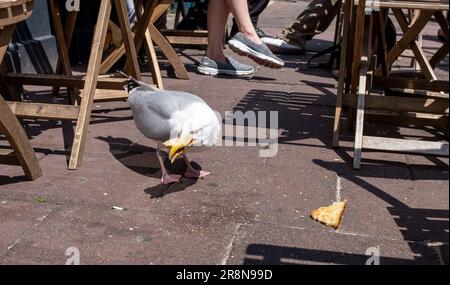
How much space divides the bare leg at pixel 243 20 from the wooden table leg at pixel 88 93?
4.01 feet

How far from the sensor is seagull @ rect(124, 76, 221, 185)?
2.67m

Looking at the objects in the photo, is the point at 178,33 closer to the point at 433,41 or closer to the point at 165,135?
the point at 165,135

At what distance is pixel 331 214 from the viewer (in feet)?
8.16

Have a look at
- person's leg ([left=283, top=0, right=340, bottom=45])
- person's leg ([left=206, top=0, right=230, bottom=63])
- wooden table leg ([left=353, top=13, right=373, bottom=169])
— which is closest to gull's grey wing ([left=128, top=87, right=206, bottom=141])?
wooden table leg ([left=353, top=13, right=373, bottom=169])

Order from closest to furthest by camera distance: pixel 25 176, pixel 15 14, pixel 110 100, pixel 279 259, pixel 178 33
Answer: pixel 279 259 → pixel 15 14 → pixel 25 176 → pixel 110 100 → pixel 178 33

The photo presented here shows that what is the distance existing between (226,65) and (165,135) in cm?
265

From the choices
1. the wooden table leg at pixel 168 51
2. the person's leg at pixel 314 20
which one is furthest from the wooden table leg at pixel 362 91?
the person's leg at pixel 314 20

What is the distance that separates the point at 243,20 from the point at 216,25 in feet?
3.07

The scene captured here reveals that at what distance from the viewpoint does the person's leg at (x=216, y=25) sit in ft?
16.5

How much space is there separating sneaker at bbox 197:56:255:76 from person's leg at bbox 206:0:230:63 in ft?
0.28

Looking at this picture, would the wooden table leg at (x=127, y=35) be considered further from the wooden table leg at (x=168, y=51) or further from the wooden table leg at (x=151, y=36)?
Result: the wooden table leg at (x=168, y=51)

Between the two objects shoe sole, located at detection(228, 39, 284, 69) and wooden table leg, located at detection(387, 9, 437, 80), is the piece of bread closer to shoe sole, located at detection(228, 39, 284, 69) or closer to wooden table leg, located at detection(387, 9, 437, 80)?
shoe sole, located at detection(228, 39, 284, 69)

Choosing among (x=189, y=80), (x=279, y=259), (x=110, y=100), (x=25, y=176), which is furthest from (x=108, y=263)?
(x=189, y=80)
